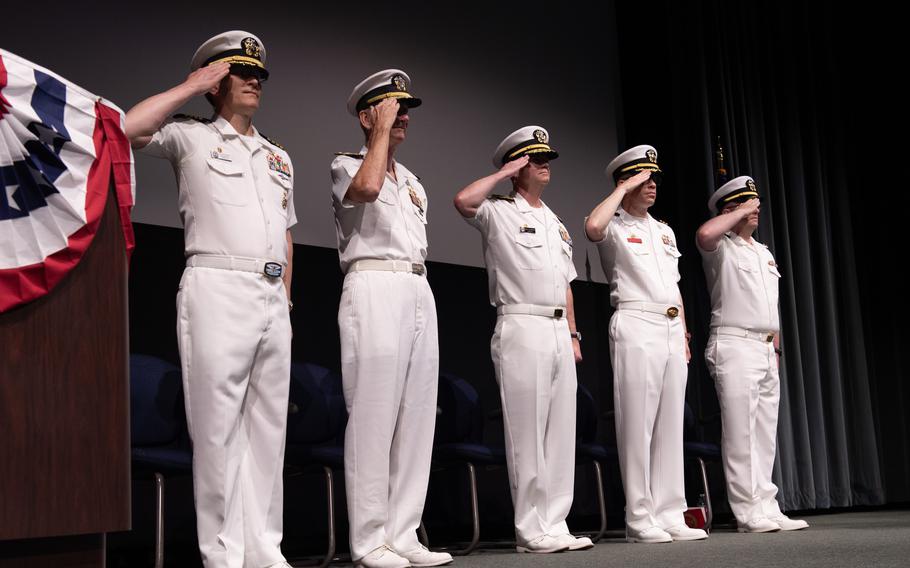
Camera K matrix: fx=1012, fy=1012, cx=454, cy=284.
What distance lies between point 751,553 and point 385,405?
126 centimetres

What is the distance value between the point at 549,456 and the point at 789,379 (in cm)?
290

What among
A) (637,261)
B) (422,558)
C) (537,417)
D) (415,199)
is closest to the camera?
(422,558)

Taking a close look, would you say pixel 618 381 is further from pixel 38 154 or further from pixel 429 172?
pixel 38 154

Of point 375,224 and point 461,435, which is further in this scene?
point 461,435

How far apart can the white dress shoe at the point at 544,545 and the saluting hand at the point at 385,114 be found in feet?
5.09

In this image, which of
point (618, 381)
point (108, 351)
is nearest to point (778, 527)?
point (618, 381)

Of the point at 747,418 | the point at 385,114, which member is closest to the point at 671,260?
the point at 747,418

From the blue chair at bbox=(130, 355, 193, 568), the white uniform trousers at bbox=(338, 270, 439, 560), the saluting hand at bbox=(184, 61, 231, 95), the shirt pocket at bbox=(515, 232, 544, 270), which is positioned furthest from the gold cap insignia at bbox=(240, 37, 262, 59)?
the shirt pocket at bbox=(515, 232, 544, 270)

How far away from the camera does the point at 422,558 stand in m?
3.10

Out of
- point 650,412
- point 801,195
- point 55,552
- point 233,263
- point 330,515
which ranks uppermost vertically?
Answer: point 801,195

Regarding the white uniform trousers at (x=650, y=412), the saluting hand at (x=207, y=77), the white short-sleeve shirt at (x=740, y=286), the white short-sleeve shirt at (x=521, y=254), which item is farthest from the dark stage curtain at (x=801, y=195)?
the saluting hand at (x=207, y=77)

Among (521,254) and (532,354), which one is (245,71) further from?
(532,354)

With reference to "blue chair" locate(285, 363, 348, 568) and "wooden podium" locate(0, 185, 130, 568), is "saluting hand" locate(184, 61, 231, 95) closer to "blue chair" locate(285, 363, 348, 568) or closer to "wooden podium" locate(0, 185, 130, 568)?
"blue chair" locate(285, 363, 348, 568)

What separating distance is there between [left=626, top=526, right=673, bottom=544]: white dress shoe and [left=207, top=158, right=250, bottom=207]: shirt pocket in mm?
2140
